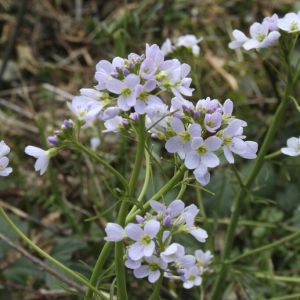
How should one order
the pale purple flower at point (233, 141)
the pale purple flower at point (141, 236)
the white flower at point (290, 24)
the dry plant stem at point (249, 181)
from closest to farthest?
the pale purple flower at point (141, 236) → the pale purple flower at point (233, 141) → the white flower at point (290, 24) → the dry plant stem at point (249, 181)

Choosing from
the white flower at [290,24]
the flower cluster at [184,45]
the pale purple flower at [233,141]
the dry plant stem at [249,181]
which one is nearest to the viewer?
the pale purple flower at [233,141]

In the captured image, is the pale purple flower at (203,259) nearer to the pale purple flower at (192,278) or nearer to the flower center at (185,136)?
the pale purple flower at (192,278)

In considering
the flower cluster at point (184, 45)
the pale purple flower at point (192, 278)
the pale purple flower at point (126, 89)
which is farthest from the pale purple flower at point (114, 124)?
the flower cluster at point (184, 45)

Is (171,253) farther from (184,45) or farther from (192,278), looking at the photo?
(184,45)

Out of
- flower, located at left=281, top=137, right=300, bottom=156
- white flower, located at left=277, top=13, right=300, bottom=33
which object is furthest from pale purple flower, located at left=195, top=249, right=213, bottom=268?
white flower, located at left=277, top=13, right=300, bottom=33

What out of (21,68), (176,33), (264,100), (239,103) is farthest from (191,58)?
(21,68)

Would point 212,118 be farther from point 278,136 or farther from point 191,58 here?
point 278,136

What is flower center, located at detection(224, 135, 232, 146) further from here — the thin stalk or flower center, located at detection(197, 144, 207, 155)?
the thin stalk
